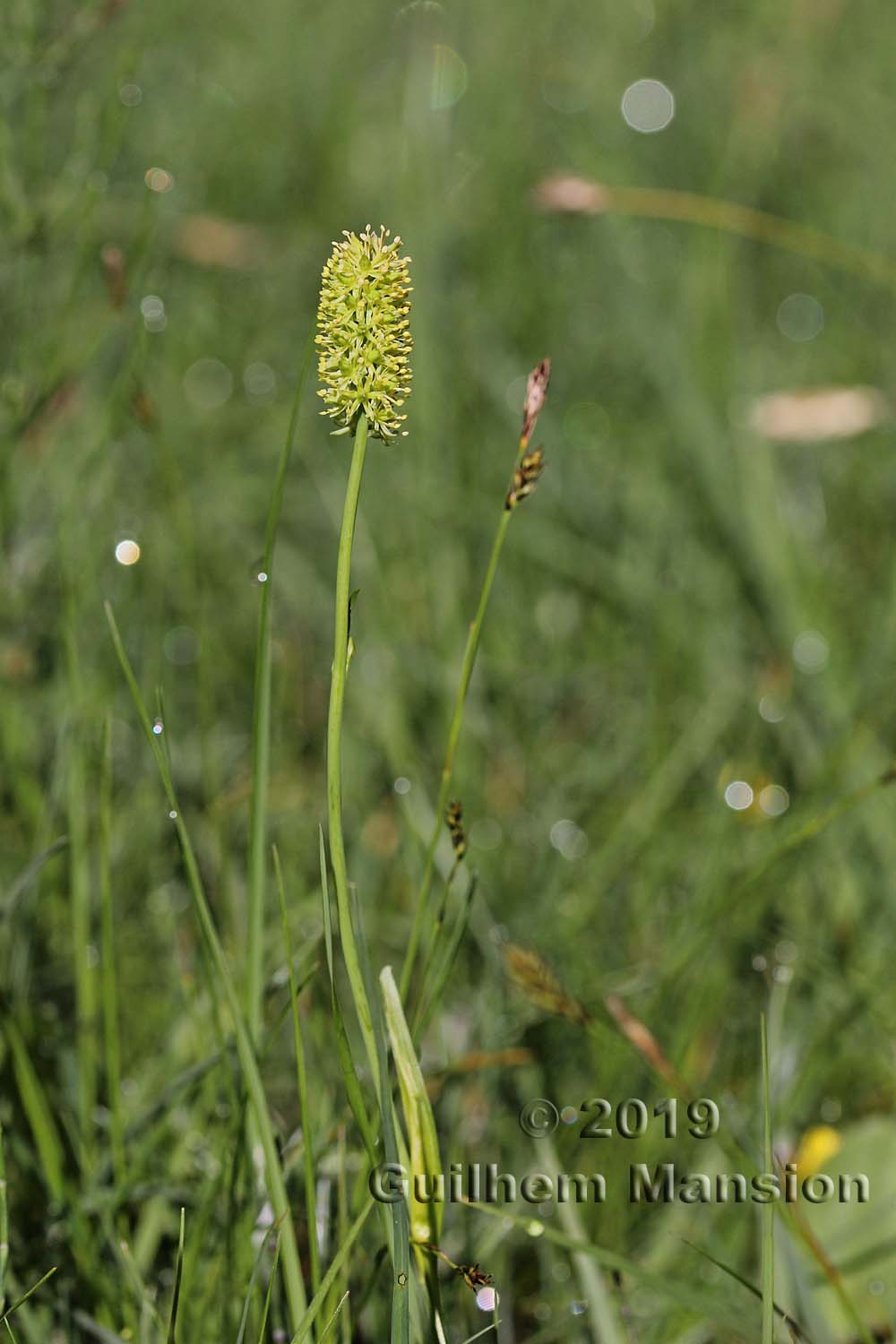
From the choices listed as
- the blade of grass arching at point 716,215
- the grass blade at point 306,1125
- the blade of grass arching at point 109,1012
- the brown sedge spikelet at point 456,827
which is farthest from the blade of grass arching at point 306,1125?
the blade of grass arching at point 716,215

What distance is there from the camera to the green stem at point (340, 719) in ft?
1.99

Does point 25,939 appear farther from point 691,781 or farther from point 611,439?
point 611,439

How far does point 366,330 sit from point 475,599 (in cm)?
114

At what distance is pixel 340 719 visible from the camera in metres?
0.61

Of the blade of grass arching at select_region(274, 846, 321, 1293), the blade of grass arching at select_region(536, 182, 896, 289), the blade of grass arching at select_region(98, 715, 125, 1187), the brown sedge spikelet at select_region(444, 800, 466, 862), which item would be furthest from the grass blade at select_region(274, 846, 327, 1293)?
the blade of grass arching at select_region(536, 182, 896, 289)

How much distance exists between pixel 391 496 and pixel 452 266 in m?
0.60

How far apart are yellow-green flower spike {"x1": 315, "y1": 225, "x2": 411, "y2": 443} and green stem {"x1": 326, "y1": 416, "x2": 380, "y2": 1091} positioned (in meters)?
0.01

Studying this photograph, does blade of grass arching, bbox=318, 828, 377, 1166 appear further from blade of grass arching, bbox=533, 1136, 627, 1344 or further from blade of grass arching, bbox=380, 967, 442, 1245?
blade of grass arching, bbox=533, 1136, 627, 1344

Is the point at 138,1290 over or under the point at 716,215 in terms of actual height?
under

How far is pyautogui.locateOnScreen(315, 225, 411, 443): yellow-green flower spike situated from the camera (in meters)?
Answer: 0.60

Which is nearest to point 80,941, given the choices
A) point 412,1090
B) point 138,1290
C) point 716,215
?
point 138,1290

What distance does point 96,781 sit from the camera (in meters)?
1.37

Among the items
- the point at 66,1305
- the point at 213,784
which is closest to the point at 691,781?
the point at 213,784

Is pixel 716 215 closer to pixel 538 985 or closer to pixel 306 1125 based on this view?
pixel 538 985
